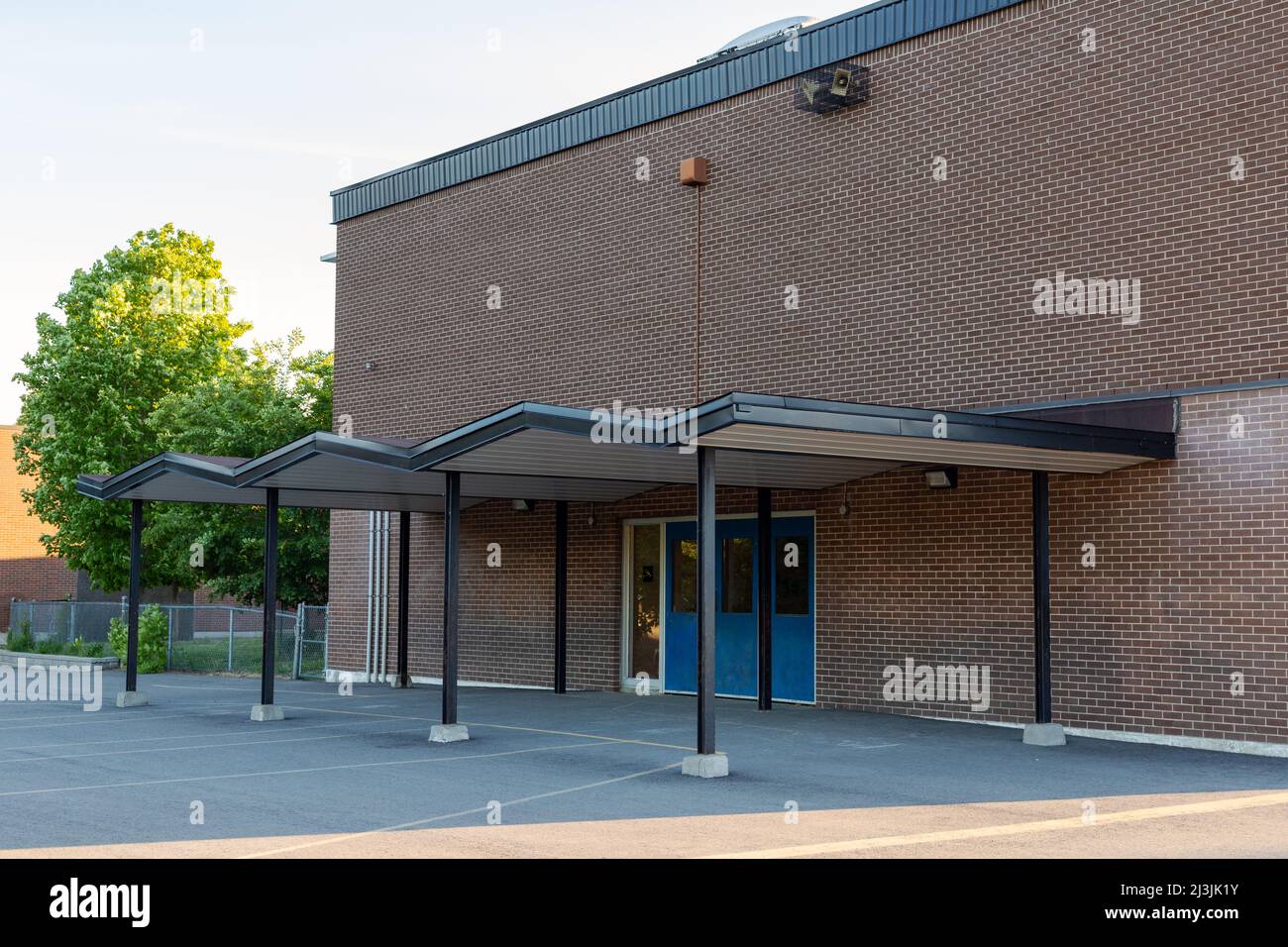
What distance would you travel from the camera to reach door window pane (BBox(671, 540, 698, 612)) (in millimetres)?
19438

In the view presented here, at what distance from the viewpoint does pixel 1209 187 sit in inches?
539

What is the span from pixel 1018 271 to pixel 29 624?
28820 mm

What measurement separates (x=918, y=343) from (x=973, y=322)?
2.54ft

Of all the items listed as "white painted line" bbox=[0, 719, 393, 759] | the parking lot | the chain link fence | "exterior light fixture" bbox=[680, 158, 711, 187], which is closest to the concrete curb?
the chain link fence

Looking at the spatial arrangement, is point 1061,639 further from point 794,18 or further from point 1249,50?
point 794,18

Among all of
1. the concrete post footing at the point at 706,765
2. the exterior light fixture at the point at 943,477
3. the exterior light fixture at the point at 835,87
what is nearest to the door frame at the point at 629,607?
the exterior light fixture at the point at 943,477

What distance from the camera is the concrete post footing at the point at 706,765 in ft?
37.8

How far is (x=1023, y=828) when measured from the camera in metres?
9.07

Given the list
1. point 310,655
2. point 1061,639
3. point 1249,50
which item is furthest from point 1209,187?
point 310,655

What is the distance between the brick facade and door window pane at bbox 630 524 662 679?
0.33 metres

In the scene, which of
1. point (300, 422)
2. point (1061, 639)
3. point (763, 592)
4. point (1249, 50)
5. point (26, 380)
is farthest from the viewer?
point (26, 380)

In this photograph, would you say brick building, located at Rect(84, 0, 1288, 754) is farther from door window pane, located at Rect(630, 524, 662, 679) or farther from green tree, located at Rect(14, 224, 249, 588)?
green tree, located at Rect(14, 224, 249, 588)

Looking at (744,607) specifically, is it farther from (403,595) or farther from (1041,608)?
(403,595)

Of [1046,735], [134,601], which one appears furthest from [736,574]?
[134,601]
